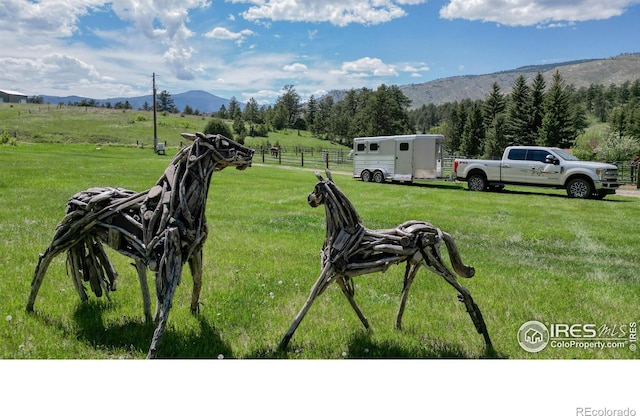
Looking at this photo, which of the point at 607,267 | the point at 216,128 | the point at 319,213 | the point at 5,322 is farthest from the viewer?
the point at 216,128

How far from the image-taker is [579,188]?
19.8 m

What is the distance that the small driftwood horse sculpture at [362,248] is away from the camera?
13.4 ft

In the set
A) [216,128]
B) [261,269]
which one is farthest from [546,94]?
[261,269]

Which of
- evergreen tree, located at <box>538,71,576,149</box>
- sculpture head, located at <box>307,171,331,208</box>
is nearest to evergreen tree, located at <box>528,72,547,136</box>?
evergreen tree, located at <box>538,71,576,149</box>

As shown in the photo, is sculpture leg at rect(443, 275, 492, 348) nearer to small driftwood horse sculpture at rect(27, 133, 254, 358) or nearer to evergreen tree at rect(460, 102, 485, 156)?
small driftwood horse sculpture at rect(27, 133, 254, 358)

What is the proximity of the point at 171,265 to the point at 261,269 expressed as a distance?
3178 millimetres

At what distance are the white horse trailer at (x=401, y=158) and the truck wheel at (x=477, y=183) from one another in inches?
98.4

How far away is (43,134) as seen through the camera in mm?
59344

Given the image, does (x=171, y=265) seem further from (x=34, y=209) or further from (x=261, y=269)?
(x=34, y=209)

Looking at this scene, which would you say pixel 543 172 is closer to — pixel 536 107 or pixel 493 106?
pixel 536 107

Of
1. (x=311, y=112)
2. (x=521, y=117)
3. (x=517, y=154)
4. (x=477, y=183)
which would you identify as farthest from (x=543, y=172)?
(x=311, y=112)

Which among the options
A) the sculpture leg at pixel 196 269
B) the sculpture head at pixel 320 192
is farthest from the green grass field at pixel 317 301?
the sculpture head at pixel 320 192

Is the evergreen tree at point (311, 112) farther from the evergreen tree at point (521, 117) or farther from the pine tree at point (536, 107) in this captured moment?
the pine tree at point (536, 107)

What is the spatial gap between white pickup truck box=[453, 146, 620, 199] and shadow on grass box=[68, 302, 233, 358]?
21047 mm
